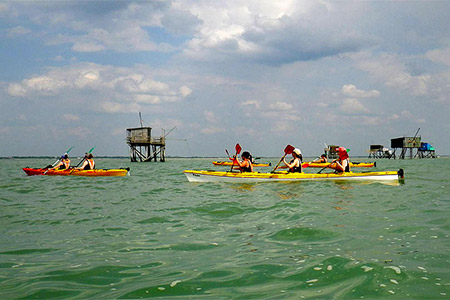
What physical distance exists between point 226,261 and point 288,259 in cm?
83

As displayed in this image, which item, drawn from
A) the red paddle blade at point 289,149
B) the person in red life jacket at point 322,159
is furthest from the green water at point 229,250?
the person in red life jacket at point 322,159

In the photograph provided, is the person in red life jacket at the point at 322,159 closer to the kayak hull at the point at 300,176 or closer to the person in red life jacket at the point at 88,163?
the kayak hull at the point at 300,176

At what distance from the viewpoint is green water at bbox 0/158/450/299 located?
359 centimetres

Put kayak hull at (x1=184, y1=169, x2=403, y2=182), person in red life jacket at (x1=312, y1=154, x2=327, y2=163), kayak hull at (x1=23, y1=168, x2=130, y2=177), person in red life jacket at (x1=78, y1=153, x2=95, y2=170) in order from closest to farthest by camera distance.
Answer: kayak hull at (x1=184, y1=169, x2=403, y2=182), person in red life jacket at (x1=78, y1=153, x2=95, y2=170), kayak hull at (x1=23, y1=168, x2=130, y2=177), person in red life jacket at (x1=312, y1=154, x2=327, y2=163)

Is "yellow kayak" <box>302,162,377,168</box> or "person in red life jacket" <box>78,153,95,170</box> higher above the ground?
"person in red life jacket" <box>78,153,95,170</box>

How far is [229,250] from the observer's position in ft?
16.5

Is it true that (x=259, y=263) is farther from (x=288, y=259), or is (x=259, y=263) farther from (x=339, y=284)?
(x=339, y=284)

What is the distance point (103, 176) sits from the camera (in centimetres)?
2189

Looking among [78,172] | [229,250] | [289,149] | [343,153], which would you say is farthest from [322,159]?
[229,250]

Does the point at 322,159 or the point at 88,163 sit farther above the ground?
the point at 88,163

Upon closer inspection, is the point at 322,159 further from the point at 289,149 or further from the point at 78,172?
the point at 78,172

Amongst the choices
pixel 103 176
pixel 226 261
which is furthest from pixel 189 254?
pixel 103 176

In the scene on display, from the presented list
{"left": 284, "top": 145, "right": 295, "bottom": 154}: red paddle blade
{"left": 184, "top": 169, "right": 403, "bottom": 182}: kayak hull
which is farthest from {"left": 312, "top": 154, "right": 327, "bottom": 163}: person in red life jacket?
{"left": 284, "top": 145, "right": 295, "bottom": 154}: red paddle blade

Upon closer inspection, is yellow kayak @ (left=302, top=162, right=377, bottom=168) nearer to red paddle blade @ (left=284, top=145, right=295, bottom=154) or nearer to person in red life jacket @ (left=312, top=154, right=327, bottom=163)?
person in red life jacket @ (left=312, top=154, right=327, bottom=163)
